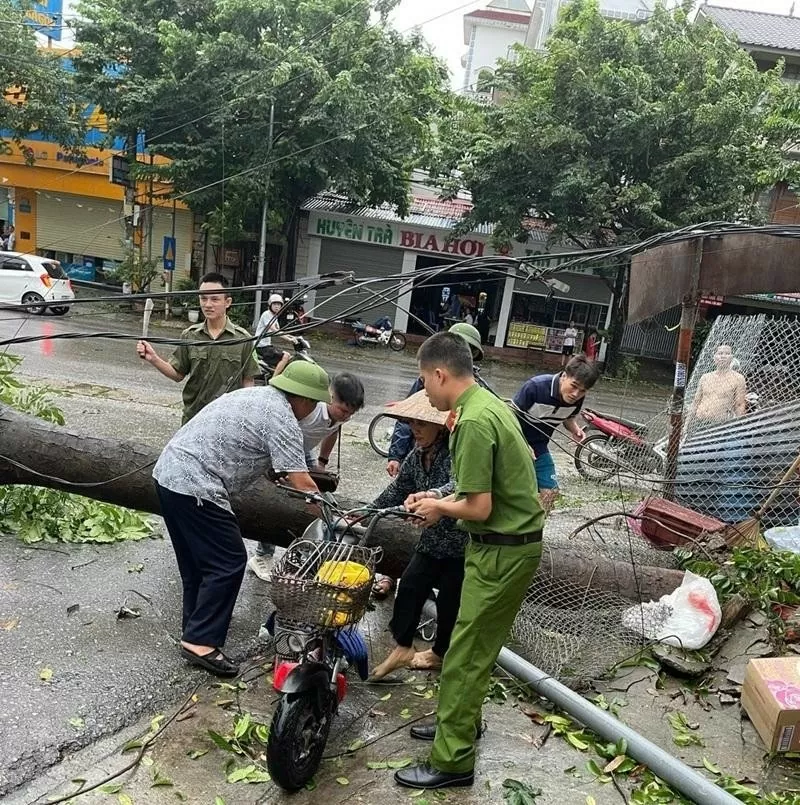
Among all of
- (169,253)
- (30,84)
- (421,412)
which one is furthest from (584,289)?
(421,412)

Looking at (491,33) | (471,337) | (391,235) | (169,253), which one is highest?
(491,33)

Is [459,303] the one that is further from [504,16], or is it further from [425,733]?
[504,16]

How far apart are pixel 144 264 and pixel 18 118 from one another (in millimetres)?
5129

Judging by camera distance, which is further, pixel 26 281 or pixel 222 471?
pixel 26 281

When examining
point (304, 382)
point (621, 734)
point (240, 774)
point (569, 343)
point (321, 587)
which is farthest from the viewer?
point (569, 343)

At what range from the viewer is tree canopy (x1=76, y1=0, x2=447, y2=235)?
1652 cm

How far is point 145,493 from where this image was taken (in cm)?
464

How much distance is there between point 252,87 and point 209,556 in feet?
50.3

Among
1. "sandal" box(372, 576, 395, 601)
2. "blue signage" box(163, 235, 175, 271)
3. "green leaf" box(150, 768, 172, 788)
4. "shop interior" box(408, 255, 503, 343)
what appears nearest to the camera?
"green leaf" box(150, 768, 172, 788)

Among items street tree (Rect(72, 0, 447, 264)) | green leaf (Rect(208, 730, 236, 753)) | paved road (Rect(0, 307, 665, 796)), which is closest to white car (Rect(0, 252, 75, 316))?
street tree (Rect(72, 0, 447, 264))

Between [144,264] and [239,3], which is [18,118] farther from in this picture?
[239,3]

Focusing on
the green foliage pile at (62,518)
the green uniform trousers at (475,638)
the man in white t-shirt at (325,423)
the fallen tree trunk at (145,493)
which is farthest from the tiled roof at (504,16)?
the green uniform trousers at (475,638)

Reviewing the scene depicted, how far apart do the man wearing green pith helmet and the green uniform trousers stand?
0.97 meters

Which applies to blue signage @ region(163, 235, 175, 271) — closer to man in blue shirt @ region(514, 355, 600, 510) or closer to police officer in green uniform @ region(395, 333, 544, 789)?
man in blue shirt @ region(514, 355, 600, 510)
